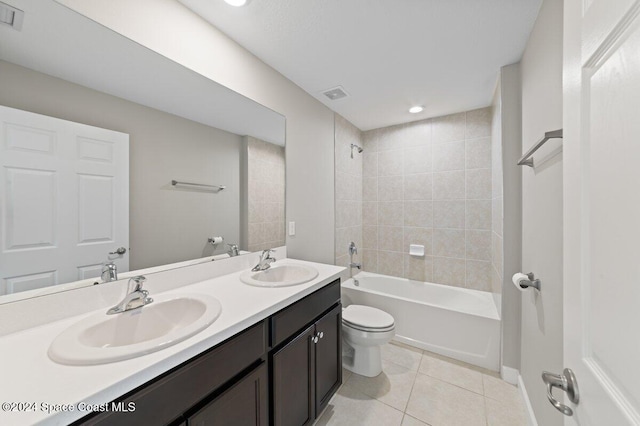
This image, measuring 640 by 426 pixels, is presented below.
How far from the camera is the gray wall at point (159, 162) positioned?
0.91 metres

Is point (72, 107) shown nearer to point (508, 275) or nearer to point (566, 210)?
point (566, 210)

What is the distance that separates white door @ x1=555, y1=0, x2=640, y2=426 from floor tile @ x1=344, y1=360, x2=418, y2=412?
1.38 meters

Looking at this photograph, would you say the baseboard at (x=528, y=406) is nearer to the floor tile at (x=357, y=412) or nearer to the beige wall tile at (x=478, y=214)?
the floor tile at (x=357, y=412)

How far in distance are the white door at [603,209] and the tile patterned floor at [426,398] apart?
1279mm

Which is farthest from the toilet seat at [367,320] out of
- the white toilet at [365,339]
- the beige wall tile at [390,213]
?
the beige wall tile at [390,213]

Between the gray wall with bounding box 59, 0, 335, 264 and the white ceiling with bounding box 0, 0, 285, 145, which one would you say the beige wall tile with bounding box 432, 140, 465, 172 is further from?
the white ceiling with bounding box 0, 0, 285, 145

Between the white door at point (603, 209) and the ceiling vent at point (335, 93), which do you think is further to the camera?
the ceiling vent at point (335, 93)

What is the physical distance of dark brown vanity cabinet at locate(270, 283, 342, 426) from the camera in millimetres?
1133

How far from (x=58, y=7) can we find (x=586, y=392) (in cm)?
198

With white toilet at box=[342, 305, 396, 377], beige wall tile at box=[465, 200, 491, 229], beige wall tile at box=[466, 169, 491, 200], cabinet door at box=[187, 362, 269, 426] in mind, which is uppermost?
beige wall tile at box=[466, 169, 491, 200]

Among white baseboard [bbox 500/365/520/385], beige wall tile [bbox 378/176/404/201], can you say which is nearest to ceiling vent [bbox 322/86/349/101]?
beige wall tile [bbox 378/176/404/201]

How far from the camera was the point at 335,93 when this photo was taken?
7.41 ft

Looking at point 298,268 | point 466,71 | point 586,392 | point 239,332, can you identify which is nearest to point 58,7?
point 239,332

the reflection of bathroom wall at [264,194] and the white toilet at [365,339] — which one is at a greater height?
the reflection of bathroom wall at [264,194]
